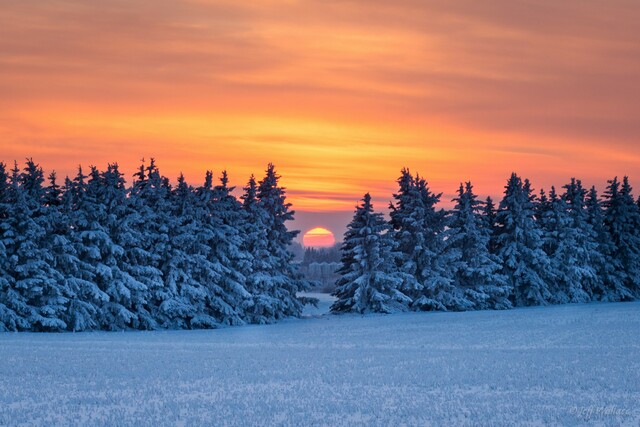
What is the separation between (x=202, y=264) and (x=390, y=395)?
37.7 metres

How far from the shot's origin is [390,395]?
22156 mm

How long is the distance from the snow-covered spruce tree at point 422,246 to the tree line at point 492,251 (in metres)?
0.09

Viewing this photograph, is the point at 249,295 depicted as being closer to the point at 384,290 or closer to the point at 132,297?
the point at 132,297

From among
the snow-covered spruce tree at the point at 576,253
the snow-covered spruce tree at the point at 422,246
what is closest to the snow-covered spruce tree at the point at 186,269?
the snow-covered spruce tree at the point at 422,246

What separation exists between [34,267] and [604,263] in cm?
5739

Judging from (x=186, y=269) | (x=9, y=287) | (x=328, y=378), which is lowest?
(x=328, y=378)

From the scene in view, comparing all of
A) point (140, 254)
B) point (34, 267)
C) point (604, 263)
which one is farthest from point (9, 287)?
point (604, 263)

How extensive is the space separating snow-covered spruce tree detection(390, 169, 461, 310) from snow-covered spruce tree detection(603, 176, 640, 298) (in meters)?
22.9

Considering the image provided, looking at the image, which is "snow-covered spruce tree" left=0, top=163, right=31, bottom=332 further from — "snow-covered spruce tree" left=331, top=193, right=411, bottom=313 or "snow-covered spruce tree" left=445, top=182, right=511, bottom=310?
"snow-covered spruce tree" left=445, top=182, right=511, bottom=310

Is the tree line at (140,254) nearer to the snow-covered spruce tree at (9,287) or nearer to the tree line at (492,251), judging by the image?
the snow-covered spruce tree at (9,287)

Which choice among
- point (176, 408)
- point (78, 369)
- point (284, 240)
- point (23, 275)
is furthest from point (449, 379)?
point (284, 240)

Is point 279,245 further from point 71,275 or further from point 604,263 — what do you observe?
point 604,263

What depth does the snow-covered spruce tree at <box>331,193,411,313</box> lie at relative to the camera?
6644cm

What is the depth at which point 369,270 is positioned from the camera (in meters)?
67.7
